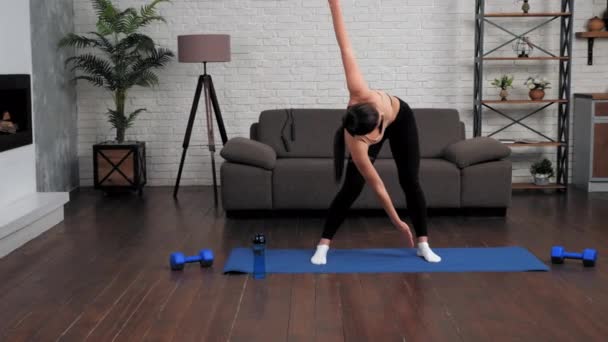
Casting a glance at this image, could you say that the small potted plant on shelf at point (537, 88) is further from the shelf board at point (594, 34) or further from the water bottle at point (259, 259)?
the water bottle at point (259, 259)

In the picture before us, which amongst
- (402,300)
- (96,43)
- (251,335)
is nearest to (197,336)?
(251,335)

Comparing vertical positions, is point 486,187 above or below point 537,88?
below

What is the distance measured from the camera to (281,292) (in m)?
3.83

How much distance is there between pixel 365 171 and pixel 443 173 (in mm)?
1947

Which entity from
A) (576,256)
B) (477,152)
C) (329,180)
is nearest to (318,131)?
(329,180)

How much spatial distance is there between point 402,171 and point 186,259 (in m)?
1.28

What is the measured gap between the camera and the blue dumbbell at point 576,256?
13.9 ft

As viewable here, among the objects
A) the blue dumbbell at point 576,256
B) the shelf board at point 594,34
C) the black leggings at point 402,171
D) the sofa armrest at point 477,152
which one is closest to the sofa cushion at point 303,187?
the sofa armrest at point 477,152

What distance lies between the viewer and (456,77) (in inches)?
292

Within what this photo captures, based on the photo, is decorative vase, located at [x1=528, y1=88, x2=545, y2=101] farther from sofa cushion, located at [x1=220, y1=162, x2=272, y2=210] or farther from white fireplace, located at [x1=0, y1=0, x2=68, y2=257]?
white fireplace, located at [x1=0, y1=0, x2=68, y2=257]

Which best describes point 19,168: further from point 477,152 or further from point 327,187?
point 477,152

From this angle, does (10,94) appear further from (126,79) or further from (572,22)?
(572,22)

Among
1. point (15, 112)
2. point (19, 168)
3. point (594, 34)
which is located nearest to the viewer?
point (19, 168)

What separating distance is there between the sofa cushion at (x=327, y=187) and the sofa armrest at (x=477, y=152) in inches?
4.5
